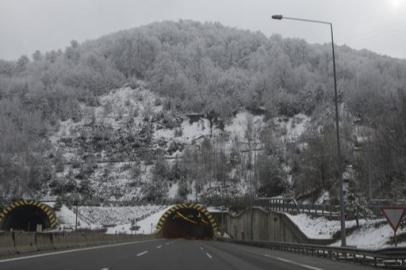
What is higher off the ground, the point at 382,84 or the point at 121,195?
the point at 382,84

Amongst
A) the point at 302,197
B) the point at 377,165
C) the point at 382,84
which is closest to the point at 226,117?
the point at 382,84

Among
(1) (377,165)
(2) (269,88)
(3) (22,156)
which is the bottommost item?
(1) (377,165)

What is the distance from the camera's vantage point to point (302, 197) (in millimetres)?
75312

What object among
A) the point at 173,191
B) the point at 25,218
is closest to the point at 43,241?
the point at 25,218

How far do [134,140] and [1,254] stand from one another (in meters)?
140

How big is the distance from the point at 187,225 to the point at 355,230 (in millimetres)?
75451

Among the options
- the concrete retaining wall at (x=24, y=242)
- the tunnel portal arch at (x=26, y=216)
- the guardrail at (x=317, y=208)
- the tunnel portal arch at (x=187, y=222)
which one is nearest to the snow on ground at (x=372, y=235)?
the guardrail at (x=317, y=208)

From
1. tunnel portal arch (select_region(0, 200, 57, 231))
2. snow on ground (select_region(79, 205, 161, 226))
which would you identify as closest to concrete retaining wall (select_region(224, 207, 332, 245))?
snow on ground (select_region(79, 205, 161, 226))

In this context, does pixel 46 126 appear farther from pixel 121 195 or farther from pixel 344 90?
pixel 344 90

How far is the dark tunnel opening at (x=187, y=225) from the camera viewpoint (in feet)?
290

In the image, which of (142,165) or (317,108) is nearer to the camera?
(142,165)

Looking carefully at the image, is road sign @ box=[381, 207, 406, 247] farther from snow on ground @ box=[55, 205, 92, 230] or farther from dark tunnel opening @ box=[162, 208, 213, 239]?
dark tunnel opening @ box=[162, 208, 213, 239]

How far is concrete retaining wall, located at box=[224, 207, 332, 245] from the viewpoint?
3966cm

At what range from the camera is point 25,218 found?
3086 inches
